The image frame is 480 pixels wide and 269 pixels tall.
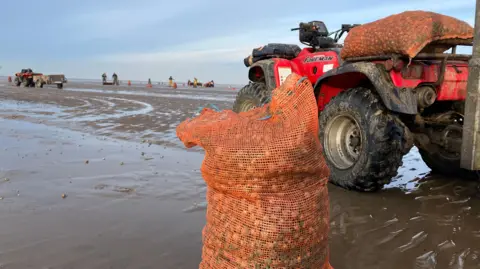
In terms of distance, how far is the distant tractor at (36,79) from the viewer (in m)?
33.5

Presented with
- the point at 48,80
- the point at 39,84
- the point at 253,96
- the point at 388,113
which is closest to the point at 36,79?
the point at 39,84

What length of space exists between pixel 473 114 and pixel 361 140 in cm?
141

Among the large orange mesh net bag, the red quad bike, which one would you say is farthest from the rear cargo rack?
the large orange mesh net bag

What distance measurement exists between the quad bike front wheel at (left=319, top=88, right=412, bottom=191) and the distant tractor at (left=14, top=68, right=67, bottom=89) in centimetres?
3425

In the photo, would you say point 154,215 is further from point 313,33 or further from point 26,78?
point 26,78

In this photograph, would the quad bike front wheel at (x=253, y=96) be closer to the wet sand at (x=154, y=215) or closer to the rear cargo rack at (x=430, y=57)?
the wet sand at (x=154, y=215)

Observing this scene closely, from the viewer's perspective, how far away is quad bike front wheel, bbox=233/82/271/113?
617 cm

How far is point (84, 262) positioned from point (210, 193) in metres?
1.26

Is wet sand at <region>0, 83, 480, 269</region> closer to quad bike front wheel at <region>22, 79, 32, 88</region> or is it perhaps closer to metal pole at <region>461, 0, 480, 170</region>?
metal pole at <region>461, 0, 480, 170</region>

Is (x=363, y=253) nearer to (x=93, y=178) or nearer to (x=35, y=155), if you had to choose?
(x=93, y=178)

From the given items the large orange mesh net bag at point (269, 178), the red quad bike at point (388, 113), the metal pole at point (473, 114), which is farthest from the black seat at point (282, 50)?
the large orange mesh net bag at point (269, 178)

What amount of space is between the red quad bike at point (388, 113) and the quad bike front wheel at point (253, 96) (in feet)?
4.21

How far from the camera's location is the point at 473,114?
2.86m

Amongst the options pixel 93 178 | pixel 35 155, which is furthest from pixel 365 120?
pixel 35 155
